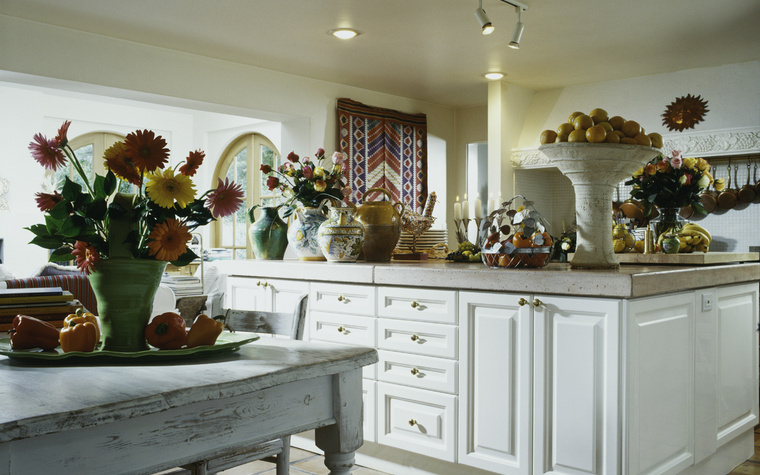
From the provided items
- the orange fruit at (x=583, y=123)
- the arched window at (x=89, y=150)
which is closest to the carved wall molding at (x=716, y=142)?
the orange fruit at (x=583, y=123)

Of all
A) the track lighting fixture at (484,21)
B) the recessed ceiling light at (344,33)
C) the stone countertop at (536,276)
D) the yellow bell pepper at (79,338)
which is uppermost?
the recessed ceiling light at (344,33)

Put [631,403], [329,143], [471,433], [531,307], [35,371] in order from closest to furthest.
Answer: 1. [35,371]
2. [631,403]
3. [531,307]
4. [471,433]
5. [329,143]

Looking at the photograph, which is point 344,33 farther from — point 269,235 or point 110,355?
point 110,355

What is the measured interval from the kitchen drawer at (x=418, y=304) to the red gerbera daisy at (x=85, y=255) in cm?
169

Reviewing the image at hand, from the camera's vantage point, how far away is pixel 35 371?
4.14ft

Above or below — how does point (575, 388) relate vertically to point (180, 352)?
below

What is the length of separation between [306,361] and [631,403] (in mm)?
1423

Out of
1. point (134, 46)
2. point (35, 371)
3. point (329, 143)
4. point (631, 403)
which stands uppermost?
point (134, 46)

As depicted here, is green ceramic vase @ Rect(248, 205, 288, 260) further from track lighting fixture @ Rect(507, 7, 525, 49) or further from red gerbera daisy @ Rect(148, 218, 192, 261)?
red gerbera daisy @ Rect(148, 218, 192, 261)

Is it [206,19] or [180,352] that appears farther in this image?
[206,19]

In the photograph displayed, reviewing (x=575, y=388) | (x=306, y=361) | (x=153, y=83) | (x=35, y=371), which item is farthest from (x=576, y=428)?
(x=153, y=83)

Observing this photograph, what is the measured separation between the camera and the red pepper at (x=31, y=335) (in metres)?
1.38

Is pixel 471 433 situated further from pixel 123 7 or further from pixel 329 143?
pixel 329 143

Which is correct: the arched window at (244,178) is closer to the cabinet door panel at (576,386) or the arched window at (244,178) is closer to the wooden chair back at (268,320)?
the cabinet door panel at (576,386)
